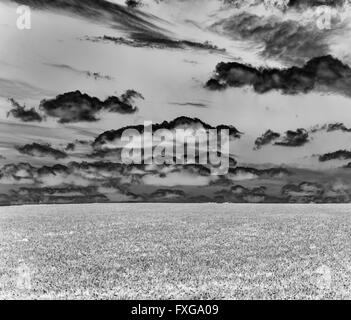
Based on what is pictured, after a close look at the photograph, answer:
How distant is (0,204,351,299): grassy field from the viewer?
1828cm

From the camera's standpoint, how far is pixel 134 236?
108 feet

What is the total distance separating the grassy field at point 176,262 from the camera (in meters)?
18.3

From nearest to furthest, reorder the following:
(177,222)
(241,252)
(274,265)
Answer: (274,265) < (241,252) < (177,222)

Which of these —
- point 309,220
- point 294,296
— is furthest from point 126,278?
point 309,220

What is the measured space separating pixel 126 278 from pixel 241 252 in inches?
325

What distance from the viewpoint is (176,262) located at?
23.1 metres

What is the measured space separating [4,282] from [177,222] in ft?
78.4

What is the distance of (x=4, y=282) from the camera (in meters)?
19.9

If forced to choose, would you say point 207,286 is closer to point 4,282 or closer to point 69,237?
point 4,282

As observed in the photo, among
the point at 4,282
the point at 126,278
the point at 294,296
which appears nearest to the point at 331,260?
the point at 294,296
